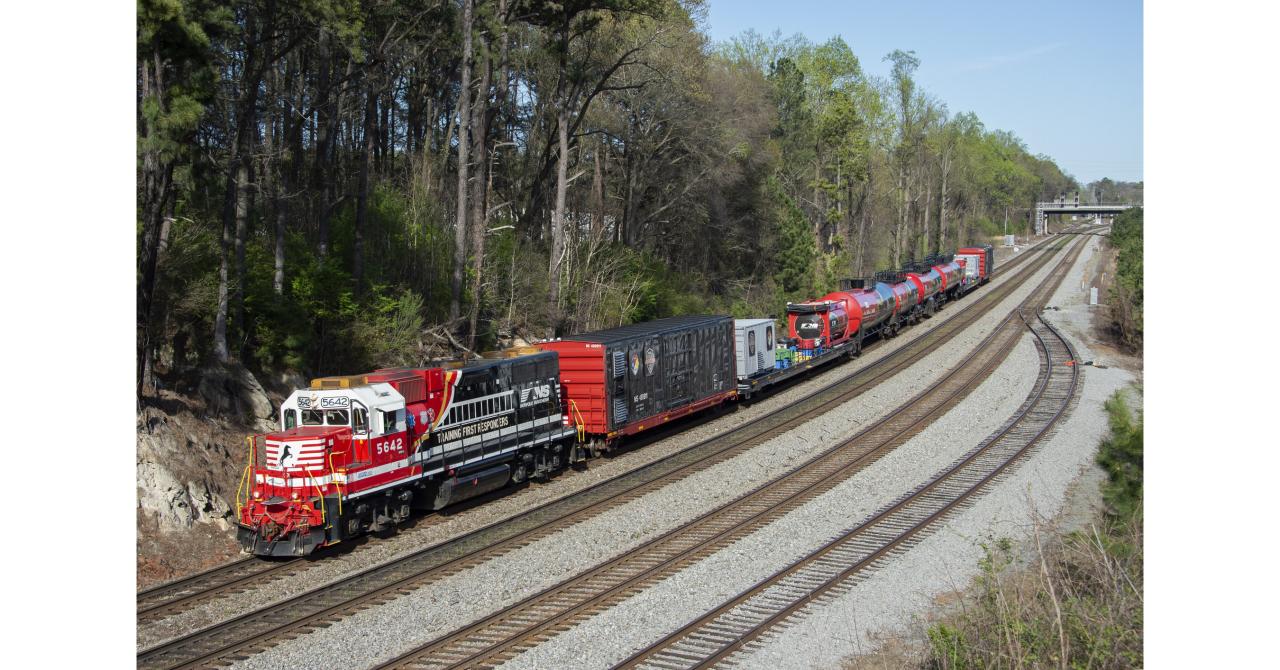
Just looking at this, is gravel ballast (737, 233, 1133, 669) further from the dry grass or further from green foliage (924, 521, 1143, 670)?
green foliage (924, 521, 1143, 670)

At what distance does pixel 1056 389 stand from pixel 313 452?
24.1 m

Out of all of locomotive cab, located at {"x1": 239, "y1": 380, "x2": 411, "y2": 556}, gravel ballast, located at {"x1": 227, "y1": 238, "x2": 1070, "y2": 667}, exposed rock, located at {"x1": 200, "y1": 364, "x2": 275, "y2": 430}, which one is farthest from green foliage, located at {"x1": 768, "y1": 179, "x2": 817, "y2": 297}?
locomotive cab, located at {"x1": 239, "y1": 380, "x2": 411, "y2": 556}

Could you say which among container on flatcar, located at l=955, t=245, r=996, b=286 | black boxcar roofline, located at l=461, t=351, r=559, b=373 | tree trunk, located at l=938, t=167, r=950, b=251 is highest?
tree trunk, located at l=938, t=167, r=950, b=251

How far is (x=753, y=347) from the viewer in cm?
3008

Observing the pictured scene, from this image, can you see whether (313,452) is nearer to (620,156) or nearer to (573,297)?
(573,297)

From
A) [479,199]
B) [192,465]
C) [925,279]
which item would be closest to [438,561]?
[192,465]

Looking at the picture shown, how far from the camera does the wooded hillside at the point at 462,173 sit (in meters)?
20.7

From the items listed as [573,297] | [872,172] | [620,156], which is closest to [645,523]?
[573,297]

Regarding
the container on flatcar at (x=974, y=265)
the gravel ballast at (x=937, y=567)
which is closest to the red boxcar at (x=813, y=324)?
the gravel ballast at (x=937, y=567)

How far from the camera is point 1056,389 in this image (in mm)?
30516

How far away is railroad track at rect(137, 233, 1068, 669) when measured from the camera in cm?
1257

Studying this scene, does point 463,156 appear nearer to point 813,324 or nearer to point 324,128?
point 324,128

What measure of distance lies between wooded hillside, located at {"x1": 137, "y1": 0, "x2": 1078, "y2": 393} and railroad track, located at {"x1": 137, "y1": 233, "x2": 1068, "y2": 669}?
6979 millimetres

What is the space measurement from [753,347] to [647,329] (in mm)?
5355
